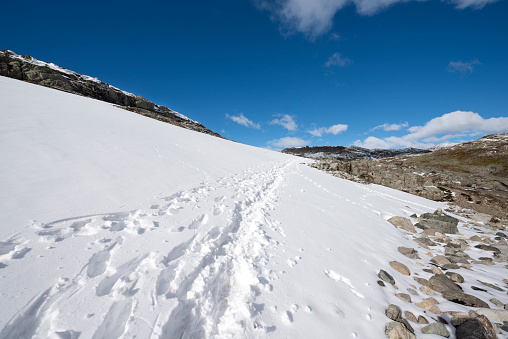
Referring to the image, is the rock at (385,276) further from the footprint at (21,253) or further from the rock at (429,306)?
the footprint at (21,253)

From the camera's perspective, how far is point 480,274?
4.46 metres

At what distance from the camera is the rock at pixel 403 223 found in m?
7.44

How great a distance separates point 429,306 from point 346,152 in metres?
174

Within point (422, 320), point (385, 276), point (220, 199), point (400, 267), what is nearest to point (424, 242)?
point (400, 267)

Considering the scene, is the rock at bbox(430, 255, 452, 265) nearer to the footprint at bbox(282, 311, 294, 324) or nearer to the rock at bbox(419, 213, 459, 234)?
the rock at bbox(419, 213, 459, 234)

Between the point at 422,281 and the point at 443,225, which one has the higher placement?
the point at 443,225

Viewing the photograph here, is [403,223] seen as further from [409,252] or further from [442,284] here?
[442,284]

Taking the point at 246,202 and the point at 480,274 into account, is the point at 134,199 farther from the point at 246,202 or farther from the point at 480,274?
the point at 480,274

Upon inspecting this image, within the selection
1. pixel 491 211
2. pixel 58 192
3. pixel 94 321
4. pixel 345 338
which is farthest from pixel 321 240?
pixel 491 211

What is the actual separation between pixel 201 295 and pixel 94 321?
1.30 m

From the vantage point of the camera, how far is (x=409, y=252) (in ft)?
17.4

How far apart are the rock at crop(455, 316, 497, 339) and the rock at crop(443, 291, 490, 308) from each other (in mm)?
675

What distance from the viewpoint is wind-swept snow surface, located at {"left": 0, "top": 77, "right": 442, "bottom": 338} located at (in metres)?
2.33

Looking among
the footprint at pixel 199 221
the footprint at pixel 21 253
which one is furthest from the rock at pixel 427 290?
the footprint at pixel 21 253
